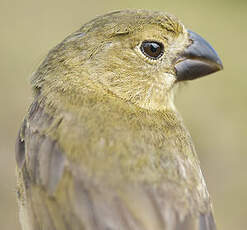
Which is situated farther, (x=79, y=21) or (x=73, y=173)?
(x=79, y=21)

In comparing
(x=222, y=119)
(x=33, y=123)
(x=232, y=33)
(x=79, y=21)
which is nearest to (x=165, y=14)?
(x=33, y=123)

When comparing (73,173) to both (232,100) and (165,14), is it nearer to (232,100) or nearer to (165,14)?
(165,14)

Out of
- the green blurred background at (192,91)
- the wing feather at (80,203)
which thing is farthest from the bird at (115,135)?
the green blurred background at (192,91)

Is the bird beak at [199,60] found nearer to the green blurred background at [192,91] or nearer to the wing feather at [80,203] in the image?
the green blurred background at [192,91]

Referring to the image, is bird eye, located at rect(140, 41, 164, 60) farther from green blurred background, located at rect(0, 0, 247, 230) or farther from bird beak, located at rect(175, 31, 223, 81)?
green blurred background, located at rect(0, 0, 247, 230)

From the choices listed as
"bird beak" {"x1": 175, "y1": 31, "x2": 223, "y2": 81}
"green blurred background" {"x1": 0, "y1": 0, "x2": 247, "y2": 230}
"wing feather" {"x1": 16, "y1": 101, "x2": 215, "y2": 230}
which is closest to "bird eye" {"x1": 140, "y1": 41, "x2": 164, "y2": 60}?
"bird beak" {"x1": 175, "y1": 31, "x2": 223, "y2": 81}

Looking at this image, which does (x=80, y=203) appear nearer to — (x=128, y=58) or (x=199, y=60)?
(x=128, y=58)
